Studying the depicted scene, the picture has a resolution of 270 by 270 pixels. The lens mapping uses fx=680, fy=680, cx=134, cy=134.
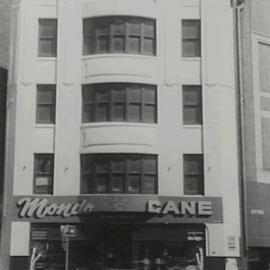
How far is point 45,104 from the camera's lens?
98.1ft

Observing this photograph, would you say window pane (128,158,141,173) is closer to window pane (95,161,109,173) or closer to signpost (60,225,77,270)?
window pane (95,161,109,173)

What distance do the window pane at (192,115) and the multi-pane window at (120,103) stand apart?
1.38 metres

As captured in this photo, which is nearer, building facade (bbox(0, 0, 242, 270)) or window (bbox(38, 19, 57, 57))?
building facade (bbox(0, 0, 242, 270))

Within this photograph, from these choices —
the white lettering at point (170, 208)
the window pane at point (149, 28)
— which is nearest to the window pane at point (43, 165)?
the white lettering at point (170, 208)

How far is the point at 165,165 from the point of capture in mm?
28969

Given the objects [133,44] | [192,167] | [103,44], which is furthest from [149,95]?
[192,167]

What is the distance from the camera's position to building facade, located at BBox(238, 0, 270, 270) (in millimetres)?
30172

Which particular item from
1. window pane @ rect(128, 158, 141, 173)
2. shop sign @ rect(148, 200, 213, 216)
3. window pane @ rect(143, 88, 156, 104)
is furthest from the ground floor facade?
window pane @ rect(143, 88, 156, 104)

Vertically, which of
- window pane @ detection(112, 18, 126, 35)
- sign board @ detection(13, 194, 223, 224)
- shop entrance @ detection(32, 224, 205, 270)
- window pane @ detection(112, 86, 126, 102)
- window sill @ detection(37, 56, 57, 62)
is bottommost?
shop entrance @ detection(32, 224, 205, 270)

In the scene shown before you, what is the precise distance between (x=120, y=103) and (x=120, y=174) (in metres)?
3.09

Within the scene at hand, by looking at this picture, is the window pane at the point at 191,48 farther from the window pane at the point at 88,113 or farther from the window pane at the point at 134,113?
the window pane at the point at 88,113

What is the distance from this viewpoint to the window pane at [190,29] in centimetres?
3050

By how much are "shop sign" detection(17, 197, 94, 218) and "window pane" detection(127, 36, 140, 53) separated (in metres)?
7.01

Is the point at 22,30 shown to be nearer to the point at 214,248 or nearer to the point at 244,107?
the point at 244,107
